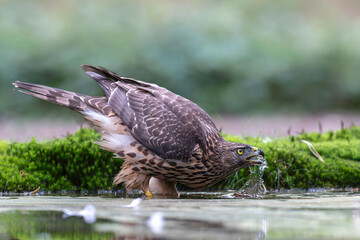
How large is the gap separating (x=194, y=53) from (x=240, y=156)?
8.26 meters

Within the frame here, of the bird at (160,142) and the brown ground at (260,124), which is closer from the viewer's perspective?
the bird at (160,142)

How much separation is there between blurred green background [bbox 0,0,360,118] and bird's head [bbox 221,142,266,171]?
648cm

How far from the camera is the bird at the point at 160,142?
6.30 m

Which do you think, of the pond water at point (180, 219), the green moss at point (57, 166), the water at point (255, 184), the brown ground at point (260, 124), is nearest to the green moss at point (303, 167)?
the water at point (255, 184)

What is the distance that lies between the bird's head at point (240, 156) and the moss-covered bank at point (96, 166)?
606mm

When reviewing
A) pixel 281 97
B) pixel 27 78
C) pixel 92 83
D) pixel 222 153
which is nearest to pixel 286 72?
pixel 281 97

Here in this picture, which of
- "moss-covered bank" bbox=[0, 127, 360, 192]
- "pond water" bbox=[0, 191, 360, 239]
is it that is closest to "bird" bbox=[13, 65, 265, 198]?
"moss-covered bank" bbox=[0, 127, 360, 192]

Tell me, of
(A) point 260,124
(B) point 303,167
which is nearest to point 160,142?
(B) point 303,167

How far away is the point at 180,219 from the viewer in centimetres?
402

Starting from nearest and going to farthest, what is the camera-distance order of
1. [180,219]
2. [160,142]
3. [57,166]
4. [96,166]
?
1. [180,219]
2. [160,142]
3. [57,166]
4. [96,166]

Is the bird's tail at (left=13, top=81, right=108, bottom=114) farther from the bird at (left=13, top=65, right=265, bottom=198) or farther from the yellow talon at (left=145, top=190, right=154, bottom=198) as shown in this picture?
the yellow talon at (left=145, top=190, right=154, bottom=198)

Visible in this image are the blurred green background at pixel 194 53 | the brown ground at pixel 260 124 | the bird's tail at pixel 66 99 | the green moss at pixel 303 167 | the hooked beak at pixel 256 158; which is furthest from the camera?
the blurred green background at pixel 194 53

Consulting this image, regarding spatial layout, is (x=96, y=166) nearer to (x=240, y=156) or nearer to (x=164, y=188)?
(x=164, y=188)

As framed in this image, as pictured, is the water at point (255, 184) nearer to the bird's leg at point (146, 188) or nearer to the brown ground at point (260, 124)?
the bird's leg at point (146, 188)
